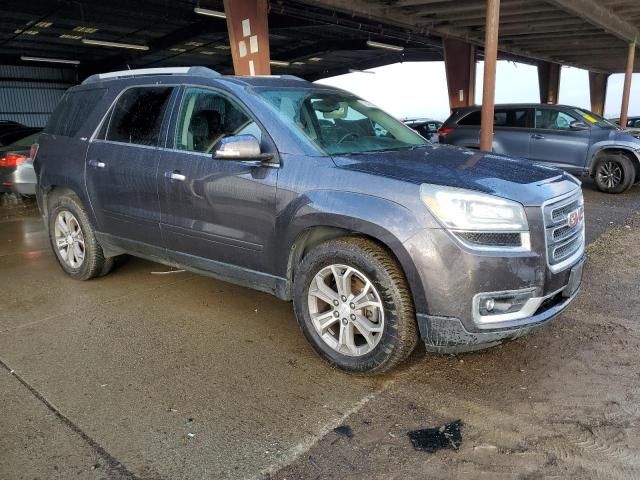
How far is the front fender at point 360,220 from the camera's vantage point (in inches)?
114

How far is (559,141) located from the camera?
1062 centimetres

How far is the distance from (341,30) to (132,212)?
20.1m

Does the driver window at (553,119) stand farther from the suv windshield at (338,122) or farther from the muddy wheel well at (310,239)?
the muddy wheel well at (310,239)

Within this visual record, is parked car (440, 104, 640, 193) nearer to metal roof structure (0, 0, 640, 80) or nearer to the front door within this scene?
metal roof structure (0, 0, 640, 80)

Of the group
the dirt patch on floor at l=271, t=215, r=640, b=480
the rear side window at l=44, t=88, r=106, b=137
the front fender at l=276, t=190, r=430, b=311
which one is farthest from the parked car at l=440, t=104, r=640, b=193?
the front fender at l=276, t=190, r=430, b=311

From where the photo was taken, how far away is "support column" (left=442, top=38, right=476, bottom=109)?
2048 centimetres

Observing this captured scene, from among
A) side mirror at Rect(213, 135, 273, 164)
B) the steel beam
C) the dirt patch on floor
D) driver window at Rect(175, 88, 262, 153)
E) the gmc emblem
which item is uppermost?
the steel beam

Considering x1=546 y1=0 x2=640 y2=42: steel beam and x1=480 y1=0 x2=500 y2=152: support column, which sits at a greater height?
x1=546 y1=0 x2=640 y2=42: steel beam

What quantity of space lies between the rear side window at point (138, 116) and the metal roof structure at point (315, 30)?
6.98 m

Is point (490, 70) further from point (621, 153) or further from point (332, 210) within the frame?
point (621, 153)

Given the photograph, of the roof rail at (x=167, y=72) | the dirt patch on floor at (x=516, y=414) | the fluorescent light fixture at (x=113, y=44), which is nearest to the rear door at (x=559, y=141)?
the dirt patch on floor at (x=516, y=414)

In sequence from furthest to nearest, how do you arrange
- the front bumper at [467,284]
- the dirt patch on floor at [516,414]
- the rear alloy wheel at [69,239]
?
the rear alloy wheel at [69,239] < the front bumper at [467,284] < the dirt patch on floor at [516,414]

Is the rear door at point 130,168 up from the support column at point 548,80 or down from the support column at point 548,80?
down

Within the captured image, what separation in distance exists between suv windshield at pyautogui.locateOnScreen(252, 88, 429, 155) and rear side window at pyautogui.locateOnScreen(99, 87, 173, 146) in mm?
949
